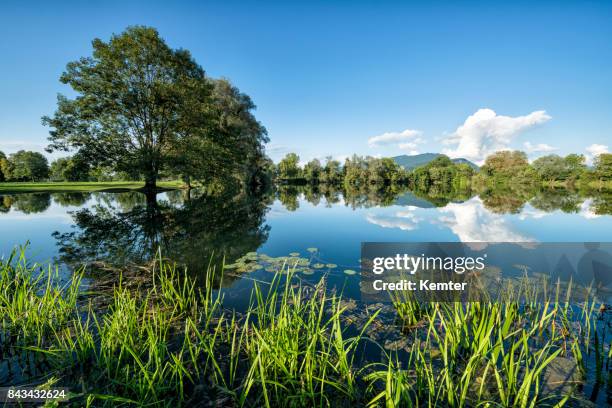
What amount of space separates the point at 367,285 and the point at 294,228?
7.16m

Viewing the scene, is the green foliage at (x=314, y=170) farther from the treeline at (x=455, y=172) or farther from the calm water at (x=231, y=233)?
the calm water at (x=231, y=233)

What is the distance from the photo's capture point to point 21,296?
131 inches

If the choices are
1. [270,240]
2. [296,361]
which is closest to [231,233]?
[270,240]

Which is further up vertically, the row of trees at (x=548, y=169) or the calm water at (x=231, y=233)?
the row of trees at (x=548, y=169)

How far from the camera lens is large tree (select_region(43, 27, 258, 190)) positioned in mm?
20234

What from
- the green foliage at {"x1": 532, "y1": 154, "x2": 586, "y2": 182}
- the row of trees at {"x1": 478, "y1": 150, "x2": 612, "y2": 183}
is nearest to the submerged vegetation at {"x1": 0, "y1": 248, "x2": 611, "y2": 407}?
the row of trees at {"x1": 478, "y1": 150, "x2": 612, "y2": 183}

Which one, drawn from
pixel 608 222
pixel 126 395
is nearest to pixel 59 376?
pixel 126 395

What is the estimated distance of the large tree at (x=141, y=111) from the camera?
2023 cm

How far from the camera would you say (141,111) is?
22.1 meters

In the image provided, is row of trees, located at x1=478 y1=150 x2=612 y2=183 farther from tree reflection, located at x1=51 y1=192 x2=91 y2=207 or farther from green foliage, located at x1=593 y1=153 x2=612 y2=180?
tree reflection, located at x1=51 y1=192 x2=91 y2=207

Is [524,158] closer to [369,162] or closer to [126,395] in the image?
[369,162]

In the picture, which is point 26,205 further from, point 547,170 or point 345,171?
point 547,170

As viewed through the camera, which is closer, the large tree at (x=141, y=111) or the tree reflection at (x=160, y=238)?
the tree reflection at (x=160, y=238)

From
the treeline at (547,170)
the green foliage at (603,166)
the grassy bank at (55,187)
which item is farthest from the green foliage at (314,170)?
the green foliage at (603,166)
